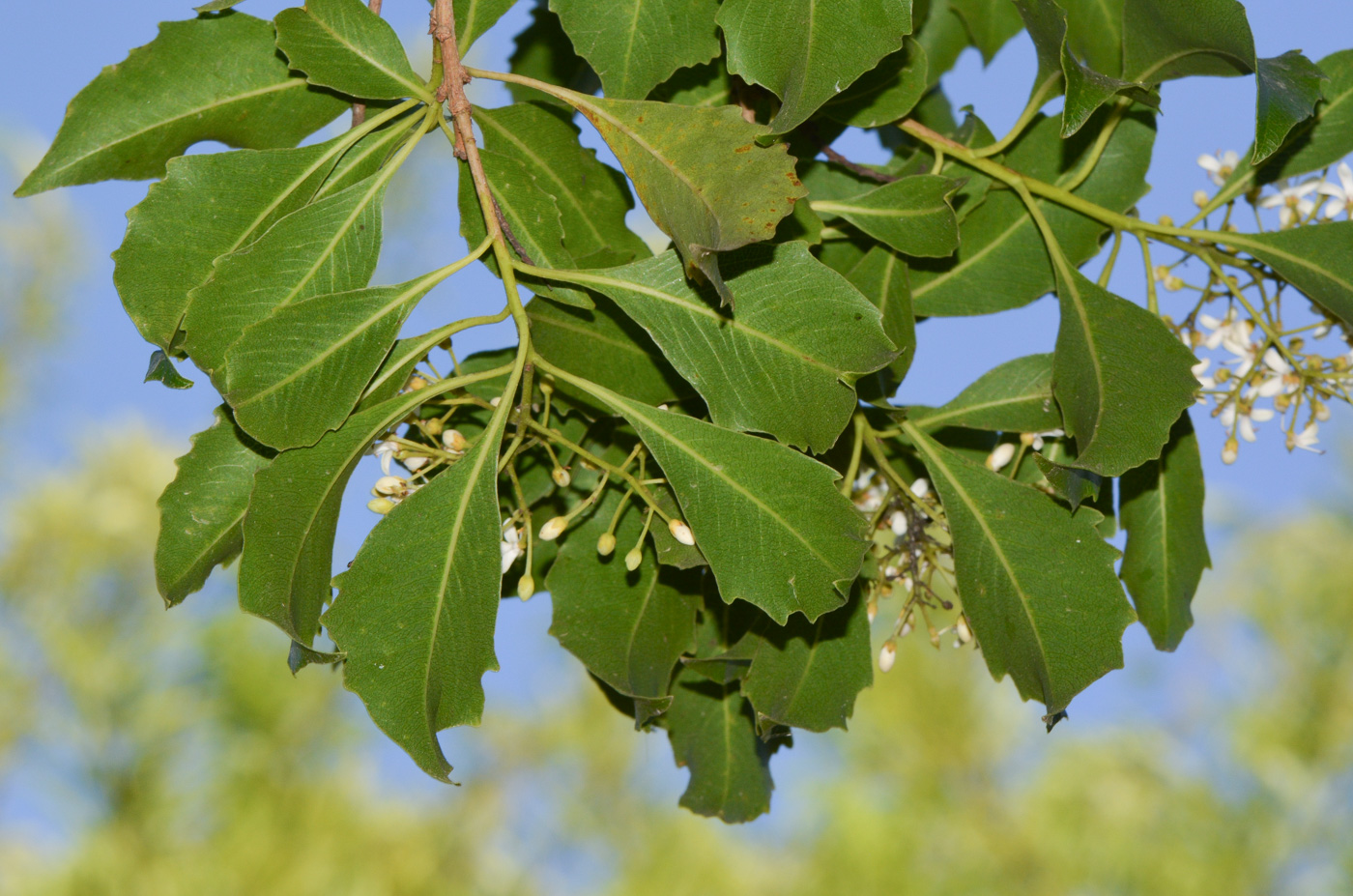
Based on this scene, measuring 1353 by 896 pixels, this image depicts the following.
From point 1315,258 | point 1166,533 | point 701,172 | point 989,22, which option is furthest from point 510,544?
point 989,22

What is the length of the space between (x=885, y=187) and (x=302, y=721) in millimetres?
5788

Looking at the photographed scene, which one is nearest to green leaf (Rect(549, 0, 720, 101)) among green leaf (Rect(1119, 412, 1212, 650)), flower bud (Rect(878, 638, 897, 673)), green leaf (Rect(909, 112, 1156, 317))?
green leaf (Rect(909, 112, 1156, 317))

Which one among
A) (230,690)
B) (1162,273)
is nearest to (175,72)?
(1162,273)

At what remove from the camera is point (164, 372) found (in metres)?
0.91

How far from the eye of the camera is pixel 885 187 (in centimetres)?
102

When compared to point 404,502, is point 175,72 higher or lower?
higher

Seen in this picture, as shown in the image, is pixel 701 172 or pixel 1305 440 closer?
pixel 701 172

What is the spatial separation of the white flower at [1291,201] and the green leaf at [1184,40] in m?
0.25

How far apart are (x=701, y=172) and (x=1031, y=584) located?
0.48m

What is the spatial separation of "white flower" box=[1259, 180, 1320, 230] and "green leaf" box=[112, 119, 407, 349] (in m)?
0.93

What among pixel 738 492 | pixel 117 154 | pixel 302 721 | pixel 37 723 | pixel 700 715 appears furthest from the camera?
pixel 302 721

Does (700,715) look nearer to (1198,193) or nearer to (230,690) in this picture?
(1198,193)

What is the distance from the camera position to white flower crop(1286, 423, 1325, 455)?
4.19 ft

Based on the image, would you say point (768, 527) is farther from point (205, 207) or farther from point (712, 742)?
point (205, 207)
